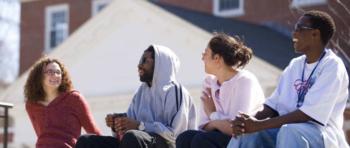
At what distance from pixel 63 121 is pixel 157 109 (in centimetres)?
99

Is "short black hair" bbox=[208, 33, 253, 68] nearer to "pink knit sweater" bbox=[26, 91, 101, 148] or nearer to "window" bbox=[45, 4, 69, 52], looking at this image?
"pink knit sweater" bbox=[26, 91, 101, 148]

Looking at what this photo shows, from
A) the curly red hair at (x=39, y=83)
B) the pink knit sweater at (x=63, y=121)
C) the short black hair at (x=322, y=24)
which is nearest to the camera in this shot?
the short black hair at (x=322, y=24)

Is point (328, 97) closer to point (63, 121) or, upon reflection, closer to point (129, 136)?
point (129, 136)

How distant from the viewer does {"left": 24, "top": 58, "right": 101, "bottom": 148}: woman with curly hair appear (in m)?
7.86

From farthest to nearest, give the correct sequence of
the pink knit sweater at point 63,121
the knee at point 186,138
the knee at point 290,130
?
the pink knit sweater at point 63,121, the knee at point 186,138, the knee at point 290,130

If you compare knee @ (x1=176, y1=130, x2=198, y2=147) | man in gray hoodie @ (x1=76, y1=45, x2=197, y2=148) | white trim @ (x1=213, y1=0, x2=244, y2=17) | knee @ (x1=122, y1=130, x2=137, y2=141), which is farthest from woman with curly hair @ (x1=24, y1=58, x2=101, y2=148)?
white trim @ (x1=213, y1=0, x2=244, y2=17)

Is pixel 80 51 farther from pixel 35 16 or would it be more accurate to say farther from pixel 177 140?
pixel 177 140

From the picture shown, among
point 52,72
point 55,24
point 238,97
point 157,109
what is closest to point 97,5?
point 55,24

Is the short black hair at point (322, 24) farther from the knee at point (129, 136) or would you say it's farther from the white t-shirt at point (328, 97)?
the knee at point (129, 136)

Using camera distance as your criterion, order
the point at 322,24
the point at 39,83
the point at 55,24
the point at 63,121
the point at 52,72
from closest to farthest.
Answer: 1. the point at 322,24
2. the point at 63,121
3. the point at 52,72
4. the point at 39,83
5. the point at 55,24

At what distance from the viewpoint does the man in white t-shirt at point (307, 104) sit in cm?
594

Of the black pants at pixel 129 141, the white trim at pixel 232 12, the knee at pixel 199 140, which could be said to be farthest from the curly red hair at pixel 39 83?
the white trim at pixel 232 12

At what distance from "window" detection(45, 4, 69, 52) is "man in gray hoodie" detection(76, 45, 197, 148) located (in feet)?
89.2

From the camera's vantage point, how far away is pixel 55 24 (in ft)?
114
